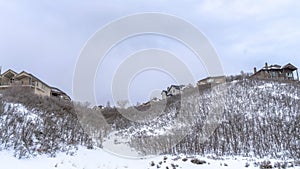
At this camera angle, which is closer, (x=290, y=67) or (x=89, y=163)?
(x=89, y=163)

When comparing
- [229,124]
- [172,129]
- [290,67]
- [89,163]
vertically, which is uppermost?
[290,67]

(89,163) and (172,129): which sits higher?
(172,129)

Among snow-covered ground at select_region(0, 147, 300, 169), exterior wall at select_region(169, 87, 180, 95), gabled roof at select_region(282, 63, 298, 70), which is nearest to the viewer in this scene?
snow-covered ground at select_region(0, 147, 300, 169)

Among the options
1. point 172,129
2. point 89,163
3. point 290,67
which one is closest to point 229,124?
point 172,129

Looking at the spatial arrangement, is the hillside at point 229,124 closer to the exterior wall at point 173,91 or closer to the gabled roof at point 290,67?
the gabled roof at point 290,67

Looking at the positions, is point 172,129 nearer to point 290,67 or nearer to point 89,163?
point 89,163

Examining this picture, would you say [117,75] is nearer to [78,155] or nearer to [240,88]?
[78,155]

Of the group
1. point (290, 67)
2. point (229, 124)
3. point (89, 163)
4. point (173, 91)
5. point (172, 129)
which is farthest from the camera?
point (173, 91)

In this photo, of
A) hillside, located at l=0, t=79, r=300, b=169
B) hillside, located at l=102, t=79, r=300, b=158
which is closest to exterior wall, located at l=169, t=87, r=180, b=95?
hillside, located at l=102, t=79, r=300, b=158

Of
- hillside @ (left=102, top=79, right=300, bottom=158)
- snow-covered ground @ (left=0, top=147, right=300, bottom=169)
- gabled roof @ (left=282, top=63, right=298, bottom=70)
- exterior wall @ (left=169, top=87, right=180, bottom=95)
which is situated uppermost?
gabled roof @ (left=282, top=63, right=298, bottom=70)

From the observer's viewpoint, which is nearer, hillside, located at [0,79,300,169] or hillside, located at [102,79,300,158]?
hillside, located at [0,79,300,169]

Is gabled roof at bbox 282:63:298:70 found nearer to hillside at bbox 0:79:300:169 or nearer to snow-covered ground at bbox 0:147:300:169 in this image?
hillside at bbox 0:79:300:169

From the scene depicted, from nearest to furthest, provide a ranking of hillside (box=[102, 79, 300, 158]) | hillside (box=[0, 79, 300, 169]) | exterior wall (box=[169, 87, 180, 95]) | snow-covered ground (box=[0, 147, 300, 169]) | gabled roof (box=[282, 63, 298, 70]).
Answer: snow-covered ground (box=[0, 147, 300, 169]), hillside (box=[0, 79, 300, 169]), hillside (box=[102, 79, 300, 158]), gabled roof (box=[282, 63, 298, 70]), exterior wall (box=[169, 87, 180, 95])

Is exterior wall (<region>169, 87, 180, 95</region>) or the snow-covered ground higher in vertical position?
exterior wall (<region>169, 87, 180, 95</region>)
